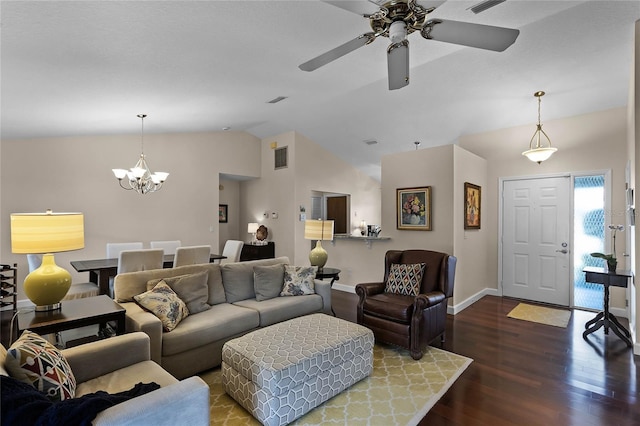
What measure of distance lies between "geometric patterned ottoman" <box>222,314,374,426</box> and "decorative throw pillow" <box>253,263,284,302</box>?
88 cm

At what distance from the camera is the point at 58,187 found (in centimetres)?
495

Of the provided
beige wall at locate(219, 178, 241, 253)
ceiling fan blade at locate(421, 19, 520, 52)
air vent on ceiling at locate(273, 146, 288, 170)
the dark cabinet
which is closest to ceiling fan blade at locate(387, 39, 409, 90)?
ceiling fan blade at locate(421, 19, 520, 52)

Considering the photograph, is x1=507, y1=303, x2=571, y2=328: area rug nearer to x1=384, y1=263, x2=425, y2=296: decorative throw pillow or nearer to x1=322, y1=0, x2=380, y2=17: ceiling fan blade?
x1=384, y1=263, x2=425, y2=296: decorative throw pillow

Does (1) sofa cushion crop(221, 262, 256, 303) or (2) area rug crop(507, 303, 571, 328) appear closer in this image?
(1) sofa cushion crop(221, 262, 256, 303)

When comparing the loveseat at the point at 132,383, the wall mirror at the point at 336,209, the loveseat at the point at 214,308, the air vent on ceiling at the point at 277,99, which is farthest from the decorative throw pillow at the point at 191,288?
the wall mirror at the point at 336,209

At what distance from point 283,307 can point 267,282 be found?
38cm

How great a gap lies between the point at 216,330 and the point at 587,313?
16.4ft

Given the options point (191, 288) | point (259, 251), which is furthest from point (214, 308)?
point (259, 251)

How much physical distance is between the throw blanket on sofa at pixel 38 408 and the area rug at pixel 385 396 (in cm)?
107

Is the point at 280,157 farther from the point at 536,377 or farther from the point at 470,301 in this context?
the point at 536,377

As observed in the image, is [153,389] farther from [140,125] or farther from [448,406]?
[140,125]

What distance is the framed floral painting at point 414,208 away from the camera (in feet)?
15.1

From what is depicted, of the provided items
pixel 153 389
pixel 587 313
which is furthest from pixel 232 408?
pixel 587 313

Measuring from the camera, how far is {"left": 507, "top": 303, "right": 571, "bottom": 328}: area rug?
13.5ft
